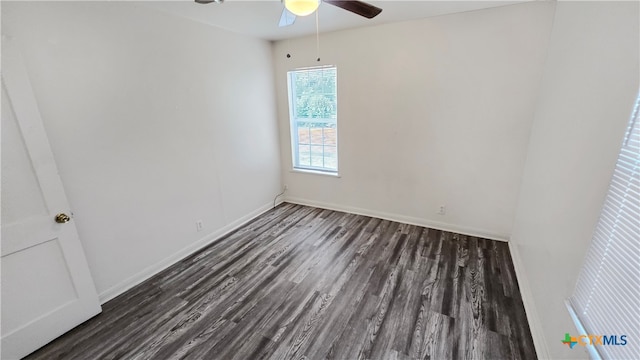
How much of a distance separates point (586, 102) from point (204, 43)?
3.25 meters

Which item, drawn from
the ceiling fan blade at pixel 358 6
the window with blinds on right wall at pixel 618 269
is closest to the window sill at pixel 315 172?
the ceiling fan blade at pixel 358 6

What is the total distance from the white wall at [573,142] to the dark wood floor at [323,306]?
35cm

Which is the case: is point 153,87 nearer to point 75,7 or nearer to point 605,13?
point 75,7

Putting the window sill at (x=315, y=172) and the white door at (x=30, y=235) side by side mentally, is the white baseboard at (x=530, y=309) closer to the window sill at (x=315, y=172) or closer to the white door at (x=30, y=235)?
the window sill at (x=315, y=172)

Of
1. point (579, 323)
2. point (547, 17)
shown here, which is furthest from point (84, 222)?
point (547, 17)

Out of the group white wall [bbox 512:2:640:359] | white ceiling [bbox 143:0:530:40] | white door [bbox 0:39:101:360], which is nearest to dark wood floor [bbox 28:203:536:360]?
white door [bbox 0:39:101:360]

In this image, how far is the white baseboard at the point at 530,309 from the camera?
1597mm

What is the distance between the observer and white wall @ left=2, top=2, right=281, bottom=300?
1836 millimetres

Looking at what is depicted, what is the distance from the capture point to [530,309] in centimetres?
190

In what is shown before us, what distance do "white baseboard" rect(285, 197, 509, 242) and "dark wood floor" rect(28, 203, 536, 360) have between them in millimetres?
111

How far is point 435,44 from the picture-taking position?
284 cm

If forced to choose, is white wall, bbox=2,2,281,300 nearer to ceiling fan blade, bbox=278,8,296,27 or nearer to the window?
the window

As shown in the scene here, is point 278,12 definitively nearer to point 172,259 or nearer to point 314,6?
point 314,6

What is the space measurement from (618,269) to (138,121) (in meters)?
3.21
